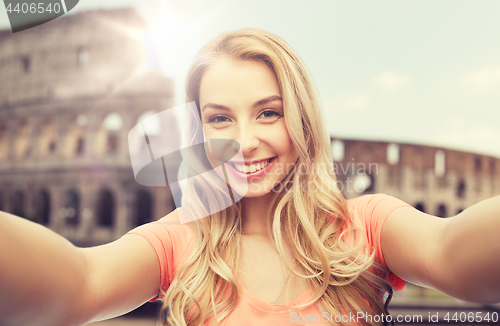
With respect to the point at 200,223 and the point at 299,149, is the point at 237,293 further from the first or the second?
the point at 299,149

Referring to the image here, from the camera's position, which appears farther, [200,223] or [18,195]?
[18,195]

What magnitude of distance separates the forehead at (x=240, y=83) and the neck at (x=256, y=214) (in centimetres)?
25

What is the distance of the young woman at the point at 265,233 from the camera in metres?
0.57

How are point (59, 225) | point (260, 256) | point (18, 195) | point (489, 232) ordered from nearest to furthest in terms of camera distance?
1. point (489, 232)
2. point (260, 256)
3. point (59, 225)
4. point (18, 195)

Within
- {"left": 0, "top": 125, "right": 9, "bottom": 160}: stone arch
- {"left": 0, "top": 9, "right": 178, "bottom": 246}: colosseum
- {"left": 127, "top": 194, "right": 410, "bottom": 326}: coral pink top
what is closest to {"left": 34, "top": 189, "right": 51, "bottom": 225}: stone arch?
{"left": 0, "top": 9, "right": 178, "bottom": 246}: colosseum

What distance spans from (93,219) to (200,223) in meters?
7.65

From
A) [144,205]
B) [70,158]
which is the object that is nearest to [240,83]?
[144,205]

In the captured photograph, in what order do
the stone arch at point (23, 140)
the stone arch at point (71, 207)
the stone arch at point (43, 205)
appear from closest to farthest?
the stone arch at point (23, 140)
the stone arch at point (71, 207)
the stone arch at point (43, 205)

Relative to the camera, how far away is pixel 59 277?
41 centimetres

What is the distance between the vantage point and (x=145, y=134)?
0.61m

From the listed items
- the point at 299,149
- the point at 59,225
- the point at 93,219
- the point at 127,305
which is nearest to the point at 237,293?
the point at 127,305

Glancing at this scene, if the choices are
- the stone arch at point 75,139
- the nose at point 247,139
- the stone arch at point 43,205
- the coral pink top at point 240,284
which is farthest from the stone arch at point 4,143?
the nose at point 247,139

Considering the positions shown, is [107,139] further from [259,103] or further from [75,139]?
[259,103]

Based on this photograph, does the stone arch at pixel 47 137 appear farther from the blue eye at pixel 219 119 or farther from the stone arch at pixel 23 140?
the blue eye at pixel 219 119
